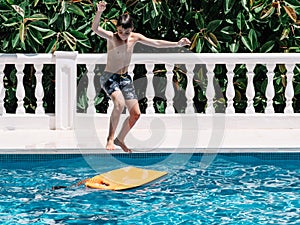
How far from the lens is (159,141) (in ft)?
32.1

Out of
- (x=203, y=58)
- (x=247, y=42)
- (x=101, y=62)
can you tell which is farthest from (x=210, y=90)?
(x=101, y=62)

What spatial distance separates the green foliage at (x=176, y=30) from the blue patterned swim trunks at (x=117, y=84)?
153 cm

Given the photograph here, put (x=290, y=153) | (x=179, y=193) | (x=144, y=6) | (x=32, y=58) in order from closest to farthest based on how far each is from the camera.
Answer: (x=179, y=193) < (x=290, y=153) < (x=32, y=58) < (x=144, y=6)

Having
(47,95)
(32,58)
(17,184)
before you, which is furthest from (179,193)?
(47,95)

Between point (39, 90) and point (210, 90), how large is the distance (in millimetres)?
1984

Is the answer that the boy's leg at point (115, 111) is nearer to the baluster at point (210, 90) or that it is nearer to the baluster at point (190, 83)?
the baluster at point (190, 83)

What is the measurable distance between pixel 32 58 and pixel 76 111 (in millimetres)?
981

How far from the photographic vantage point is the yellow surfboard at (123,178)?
834 centimetres

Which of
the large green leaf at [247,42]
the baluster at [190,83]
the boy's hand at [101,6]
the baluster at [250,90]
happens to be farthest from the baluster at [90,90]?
the large green leaf at [247,42]

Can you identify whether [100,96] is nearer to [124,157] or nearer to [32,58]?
[32,58]

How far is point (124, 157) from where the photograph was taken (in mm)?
9352

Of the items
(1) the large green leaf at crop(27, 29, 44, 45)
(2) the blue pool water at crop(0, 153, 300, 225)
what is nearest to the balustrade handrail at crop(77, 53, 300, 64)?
(1) the large green leaf at crop(27, 29, 44, 45)

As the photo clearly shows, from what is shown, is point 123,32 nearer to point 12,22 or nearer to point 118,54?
point 118,54

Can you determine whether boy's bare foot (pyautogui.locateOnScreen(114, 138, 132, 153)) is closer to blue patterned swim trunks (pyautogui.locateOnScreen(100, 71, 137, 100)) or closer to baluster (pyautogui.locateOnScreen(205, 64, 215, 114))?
blue patterned swim trunks (pyautogui.locateOnScreen(100, 71, 137, 100))
